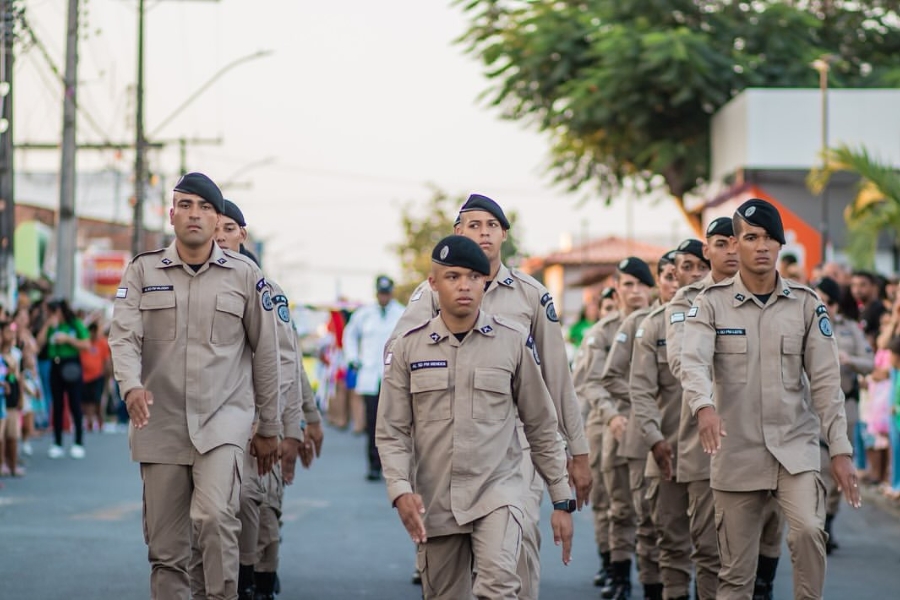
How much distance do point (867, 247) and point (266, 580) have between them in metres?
18.8

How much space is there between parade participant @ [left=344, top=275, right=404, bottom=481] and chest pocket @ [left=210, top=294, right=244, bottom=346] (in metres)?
10.0

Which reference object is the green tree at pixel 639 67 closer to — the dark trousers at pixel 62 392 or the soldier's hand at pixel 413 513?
the dark trousers at pixel 62 392

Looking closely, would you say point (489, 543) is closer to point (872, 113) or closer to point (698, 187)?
point (872, 113)

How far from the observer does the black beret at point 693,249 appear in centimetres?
1017

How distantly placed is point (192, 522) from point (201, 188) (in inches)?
61.6

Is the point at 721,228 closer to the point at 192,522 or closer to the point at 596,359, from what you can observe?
the point at 596,359

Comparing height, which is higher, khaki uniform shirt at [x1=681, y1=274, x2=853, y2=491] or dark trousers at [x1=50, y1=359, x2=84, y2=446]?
khaki uniform shirt at [x1=681, y1=274, x2=853, y2=491]

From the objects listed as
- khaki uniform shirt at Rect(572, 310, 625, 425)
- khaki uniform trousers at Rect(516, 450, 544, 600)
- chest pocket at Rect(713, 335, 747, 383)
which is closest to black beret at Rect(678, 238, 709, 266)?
khaki uniform shirt at Rect(572, 310, 625, 425)

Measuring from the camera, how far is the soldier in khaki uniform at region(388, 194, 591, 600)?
7.34m

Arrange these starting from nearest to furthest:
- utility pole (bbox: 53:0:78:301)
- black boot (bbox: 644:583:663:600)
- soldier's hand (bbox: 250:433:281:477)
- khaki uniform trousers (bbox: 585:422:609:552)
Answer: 1. soldier's hand (bbox: 250:433:281:477)
2. black boot (bbox: 644:583:663:600)
3. khaki uniform trousers (bbox: 585:422:609:552)
4. utility pole (bbox: 53:0:78:301)

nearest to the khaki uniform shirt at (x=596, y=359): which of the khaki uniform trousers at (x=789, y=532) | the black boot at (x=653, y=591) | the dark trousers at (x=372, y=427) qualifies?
the black boot at (x=653, y=591)

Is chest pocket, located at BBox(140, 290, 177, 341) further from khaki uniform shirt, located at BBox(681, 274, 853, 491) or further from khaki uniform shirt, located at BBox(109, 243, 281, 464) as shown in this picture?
khaki uniform shirt, located at BBox(681, 274, 853, 491)

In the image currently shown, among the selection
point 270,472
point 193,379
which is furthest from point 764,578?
point 193,379

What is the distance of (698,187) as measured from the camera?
1689 inches
